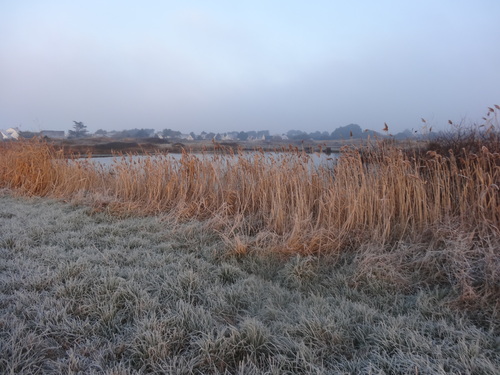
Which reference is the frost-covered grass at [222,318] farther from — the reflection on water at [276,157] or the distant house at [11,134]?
the distant house at [11,134]

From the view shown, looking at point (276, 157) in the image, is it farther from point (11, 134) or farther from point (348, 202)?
point (11, 134)

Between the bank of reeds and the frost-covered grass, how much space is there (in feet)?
0.82

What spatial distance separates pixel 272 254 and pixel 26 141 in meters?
7.01

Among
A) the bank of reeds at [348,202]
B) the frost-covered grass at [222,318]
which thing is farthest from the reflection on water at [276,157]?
the frost-covered grass at [222,318]

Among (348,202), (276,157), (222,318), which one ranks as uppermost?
(276,157)

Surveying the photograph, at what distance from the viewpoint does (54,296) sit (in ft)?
7.05

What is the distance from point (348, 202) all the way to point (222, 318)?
2.05m

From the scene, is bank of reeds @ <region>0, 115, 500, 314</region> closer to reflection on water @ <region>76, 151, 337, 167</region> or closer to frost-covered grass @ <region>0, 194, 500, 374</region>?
reflection on water @ <region>76, 151, 337, 167</region>

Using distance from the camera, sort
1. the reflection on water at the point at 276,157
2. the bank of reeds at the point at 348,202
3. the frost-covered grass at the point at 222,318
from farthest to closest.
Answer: the reflection on water at the point at 276,157 → the bank of reeds at the point at 348,202 → the frost-covered grass at the point at 222,318

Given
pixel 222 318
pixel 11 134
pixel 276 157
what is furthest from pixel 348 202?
pixel 11 134

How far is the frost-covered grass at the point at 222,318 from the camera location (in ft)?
5.11

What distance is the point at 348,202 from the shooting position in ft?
11.4

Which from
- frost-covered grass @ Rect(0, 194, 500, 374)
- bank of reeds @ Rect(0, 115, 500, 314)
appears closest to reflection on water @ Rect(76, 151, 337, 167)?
bank of reeds @ Rect(0, 115, 500, 314)

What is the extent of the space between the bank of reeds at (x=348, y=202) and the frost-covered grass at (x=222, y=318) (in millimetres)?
251
